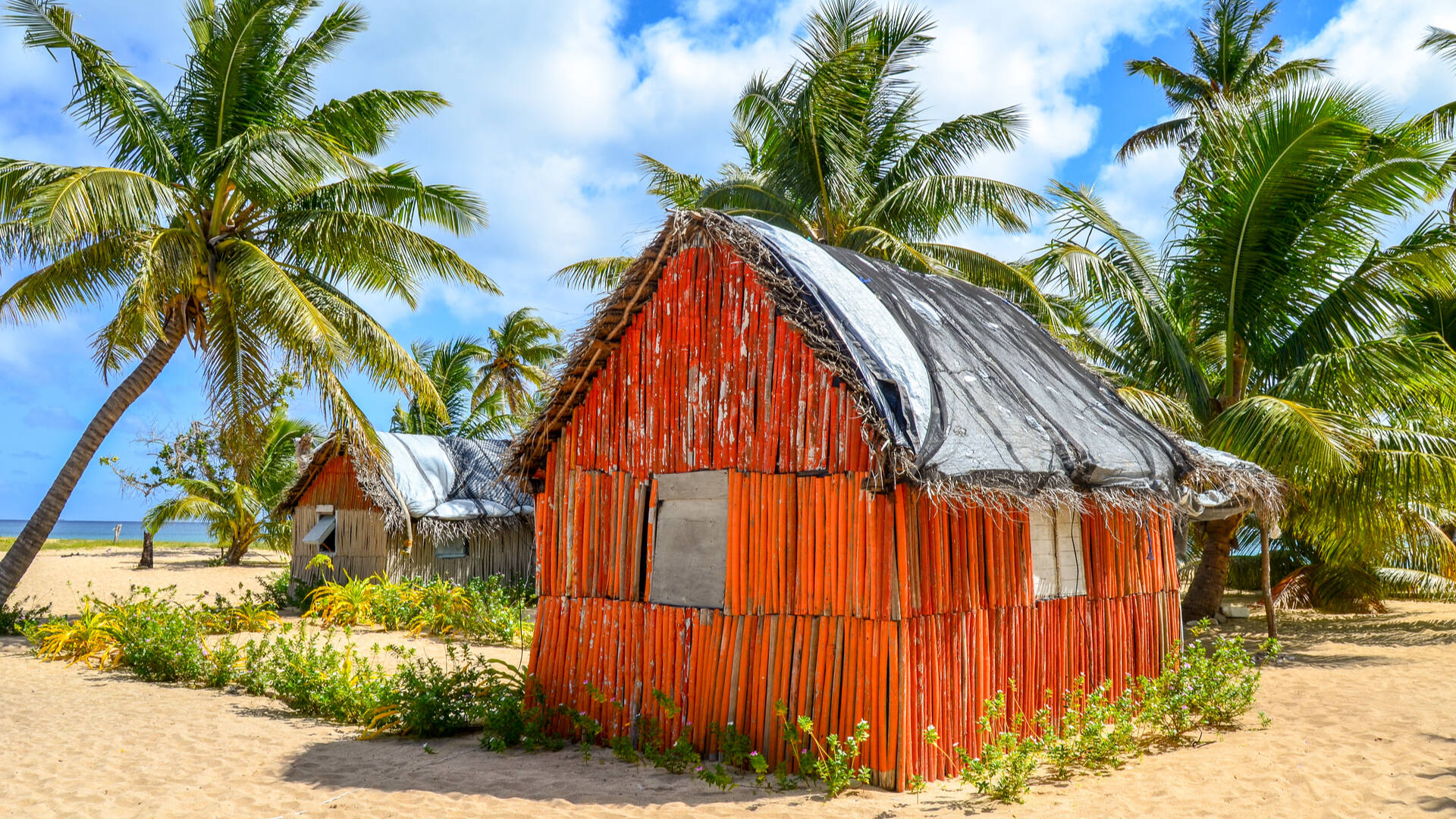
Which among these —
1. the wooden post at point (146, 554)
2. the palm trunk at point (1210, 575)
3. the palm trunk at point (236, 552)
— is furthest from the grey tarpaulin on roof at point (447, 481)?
the palm trunk at point (1210, 575)

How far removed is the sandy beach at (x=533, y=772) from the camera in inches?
236

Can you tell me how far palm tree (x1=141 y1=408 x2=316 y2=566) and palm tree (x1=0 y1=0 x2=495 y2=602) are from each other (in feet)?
37.0

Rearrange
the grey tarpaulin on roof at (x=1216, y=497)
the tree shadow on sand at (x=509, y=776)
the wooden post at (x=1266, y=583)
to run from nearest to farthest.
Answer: the tree shadow on sand at (x=509, y=776) → the grey tarpaulin on roof at (x=1216, y=497) → the wooden post at (x=1266, y=583)

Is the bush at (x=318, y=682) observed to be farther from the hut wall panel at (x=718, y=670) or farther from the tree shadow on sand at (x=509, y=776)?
the hut wall panel at (x=718, y=670)

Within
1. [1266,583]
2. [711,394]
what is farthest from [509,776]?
[1266,583]

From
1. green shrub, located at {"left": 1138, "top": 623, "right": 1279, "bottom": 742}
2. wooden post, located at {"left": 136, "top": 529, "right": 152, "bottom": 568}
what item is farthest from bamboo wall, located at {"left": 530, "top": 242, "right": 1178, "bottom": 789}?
wooden post, located at {"left": 136, "top": 529, "right": 152, "bottom": 568}

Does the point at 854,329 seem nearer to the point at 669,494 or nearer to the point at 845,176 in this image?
the point at 669,494

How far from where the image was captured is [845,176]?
15.7 metres

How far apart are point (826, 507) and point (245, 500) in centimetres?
2439

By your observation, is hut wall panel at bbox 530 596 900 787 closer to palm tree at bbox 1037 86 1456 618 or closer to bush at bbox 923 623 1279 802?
bush at bbox 923 623 1279 802

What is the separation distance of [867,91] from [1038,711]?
11460 mm

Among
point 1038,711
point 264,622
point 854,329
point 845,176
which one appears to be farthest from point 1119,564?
point 264,622

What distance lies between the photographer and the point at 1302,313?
12.8 m

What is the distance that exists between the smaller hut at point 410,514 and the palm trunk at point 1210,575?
11.6 m
